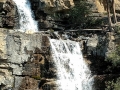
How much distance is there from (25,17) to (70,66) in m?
7.96

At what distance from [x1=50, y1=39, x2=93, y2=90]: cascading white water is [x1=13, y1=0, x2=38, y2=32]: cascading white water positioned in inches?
187

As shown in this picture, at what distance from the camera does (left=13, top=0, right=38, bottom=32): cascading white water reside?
36188 mm

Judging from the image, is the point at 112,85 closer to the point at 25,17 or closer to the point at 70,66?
the point at 70,66

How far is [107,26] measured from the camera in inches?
1489

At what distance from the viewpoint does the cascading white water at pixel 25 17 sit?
36188 millimetres

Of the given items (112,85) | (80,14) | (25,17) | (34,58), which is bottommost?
(112,85)

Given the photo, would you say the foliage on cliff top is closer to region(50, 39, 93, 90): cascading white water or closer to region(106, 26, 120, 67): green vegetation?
region(50, 39, 93, 90): cascading white water

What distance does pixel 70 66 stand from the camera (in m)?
31.1

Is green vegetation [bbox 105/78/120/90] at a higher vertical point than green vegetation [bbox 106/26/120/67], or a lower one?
lower

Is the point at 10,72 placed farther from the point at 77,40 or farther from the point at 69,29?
the point at 69,29

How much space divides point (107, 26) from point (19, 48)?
11.1 m

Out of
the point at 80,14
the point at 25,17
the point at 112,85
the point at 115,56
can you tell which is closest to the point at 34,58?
the point at 112,85

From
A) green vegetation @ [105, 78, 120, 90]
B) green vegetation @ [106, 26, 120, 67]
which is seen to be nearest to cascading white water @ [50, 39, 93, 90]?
green vegetation @ [105, 78, 120, 90]

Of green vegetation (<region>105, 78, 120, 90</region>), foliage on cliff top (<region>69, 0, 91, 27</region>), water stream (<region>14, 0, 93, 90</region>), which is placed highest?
foliage on cliff top (<region>69, 0, 91, 27</region>)
